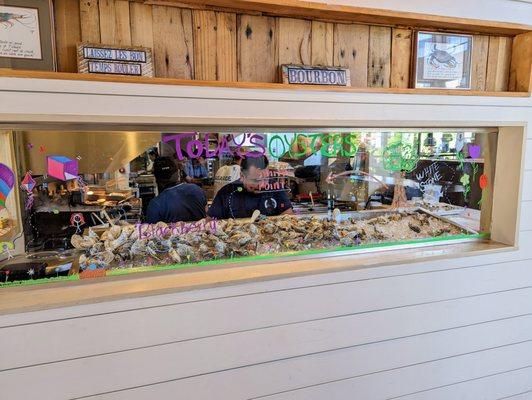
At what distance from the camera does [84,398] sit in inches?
52.4

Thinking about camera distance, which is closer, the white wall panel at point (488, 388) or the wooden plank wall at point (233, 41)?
the wooden plank wall at point (233, 41)

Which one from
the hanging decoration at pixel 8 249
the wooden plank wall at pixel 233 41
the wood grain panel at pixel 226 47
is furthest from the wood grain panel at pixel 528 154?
the hanging decoration at pixel 8 249

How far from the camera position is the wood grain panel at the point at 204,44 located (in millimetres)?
1431

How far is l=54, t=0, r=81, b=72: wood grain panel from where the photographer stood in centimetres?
128

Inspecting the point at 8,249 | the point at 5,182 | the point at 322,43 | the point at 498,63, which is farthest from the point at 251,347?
the point at 498,63

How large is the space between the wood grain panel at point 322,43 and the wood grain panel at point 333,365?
4.16 ft

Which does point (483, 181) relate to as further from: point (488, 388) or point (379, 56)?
point (488, 388)

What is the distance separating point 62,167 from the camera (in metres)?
1.32

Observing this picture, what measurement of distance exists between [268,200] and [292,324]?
54 centimetres

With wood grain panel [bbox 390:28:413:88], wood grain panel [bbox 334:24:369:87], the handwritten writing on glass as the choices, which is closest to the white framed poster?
the handwritten writing on glass

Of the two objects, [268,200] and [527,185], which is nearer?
[268,200]

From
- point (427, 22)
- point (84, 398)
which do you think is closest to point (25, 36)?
point (84, 398)

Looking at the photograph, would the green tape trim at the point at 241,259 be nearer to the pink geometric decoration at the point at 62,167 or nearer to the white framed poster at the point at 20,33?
the pink geometric decoration at the point at 62,167

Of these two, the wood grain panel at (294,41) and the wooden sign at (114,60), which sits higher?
the wood grain panel at (294,41)
